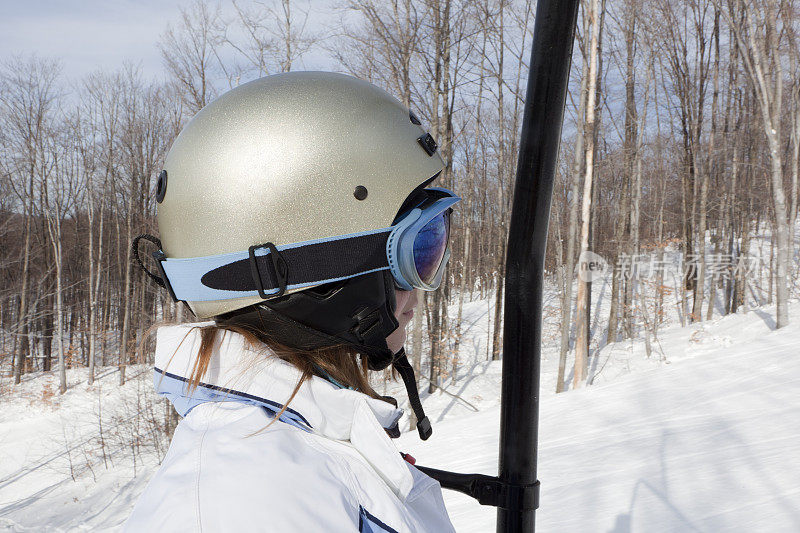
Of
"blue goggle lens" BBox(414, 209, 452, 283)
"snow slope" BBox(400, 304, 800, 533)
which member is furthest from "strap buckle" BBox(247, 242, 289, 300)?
"snow slope" BBox(400, 304, 800, 533)

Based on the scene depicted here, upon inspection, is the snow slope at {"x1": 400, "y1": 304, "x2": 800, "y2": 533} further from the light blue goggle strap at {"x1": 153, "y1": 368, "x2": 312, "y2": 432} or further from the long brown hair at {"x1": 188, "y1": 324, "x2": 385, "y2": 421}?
the light blue goggle strap at {"x1": 153, "y1": 368, "x2": 312, "y2": 432}

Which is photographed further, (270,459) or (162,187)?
(162,187)

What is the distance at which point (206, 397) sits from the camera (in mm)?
860

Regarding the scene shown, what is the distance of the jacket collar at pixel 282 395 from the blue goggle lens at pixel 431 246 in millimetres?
334

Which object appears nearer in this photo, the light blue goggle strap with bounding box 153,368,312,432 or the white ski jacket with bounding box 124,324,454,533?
the white ski jacket with bounding box 124,324,454,533

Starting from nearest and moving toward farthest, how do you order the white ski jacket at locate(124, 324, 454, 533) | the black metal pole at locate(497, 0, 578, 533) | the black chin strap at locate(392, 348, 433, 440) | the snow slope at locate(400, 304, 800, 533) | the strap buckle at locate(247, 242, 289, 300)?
the white ski jacket at locate(124, 324, 454, 533), the black metal pole at locate(497, 0, 578, 533), the strap buckle at locate(247, 242, 289, 300), the black chin strap at locate(392, 348, 433, 440), the snow slope at locate(400, 304, 800, 533)

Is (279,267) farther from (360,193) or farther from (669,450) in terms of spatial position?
(669,450)

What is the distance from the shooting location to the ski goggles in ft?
3.20

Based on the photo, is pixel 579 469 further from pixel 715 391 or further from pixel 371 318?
pixel 371 318

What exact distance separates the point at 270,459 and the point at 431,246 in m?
0.62

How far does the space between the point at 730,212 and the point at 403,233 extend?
2601cm

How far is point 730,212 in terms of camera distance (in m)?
22.6

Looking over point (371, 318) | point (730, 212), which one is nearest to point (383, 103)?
point (371, 318)

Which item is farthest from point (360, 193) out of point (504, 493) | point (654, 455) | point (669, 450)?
point (669, 450)
